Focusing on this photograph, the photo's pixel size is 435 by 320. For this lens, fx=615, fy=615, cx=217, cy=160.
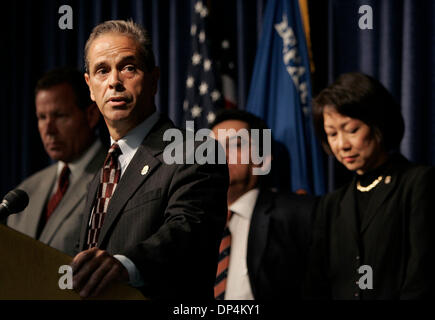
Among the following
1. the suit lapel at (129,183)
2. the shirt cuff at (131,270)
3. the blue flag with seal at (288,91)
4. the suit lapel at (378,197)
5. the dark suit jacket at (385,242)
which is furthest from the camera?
the blue flag with seal at (288,91)

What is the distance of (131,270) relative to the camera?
54.1 inches

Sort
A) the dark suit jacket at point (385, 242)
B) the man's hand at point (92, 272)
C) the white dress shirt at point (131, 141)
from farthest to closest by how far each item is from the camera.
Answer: the dark suit jacket at point (385, 242) → the white dress shirt at point (131, 141) → the man's hand at point (92, 272)

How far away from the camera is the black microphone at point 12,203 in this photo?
1.47 meters

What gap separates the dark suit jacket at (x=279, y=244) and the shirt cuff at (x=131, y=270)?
5.80ft

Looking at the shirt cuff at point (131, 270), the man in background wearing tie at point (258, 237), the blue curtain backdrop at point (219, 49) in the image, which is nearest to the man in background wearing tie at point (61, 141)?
the man in background wearing tie at point (258, 237)

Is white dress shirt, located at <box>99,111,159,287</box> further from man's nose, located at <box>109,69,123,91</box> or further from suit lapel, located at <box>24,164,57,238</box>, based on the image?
suit lapel, located at <box>24,164,57,238</box>

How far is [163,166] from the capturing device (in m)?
1.63

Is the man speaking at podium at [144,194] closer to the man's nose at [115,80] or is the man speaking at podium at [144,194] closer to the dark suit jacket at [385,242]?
the man's nose at [115,80]

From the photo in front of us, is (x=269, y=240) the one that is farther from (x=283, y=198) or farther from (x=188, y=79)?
(x=188, y=79)

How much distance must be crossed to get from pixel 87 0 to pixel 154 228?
11.6 feet

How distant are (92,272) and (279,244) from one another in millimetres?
2046

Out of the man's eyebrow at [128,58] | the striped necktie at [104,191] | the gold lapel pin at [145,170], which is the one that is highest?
the man's eyebrow at [128,58]

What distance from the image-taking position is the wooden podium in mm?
1292

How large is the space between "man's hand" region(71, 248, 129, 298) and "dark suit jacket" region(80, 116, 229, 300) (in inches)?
5.2
